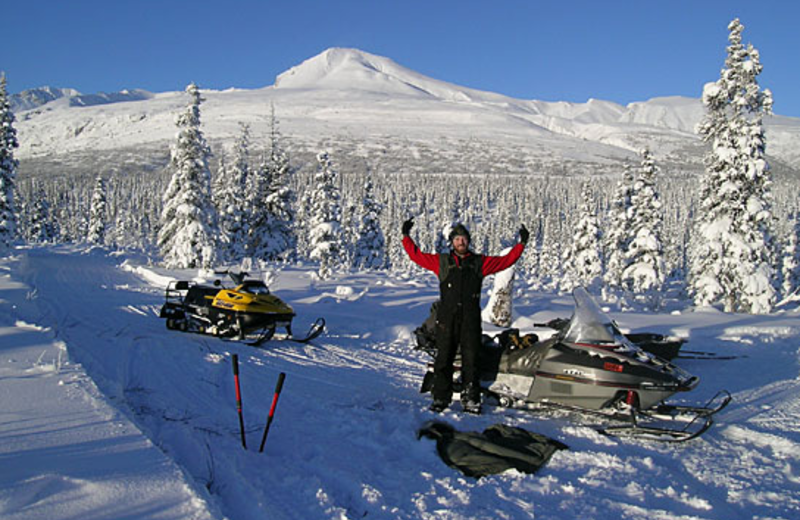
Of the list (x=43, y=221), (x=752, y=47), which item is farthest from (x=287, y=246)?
(x=43, y=221)

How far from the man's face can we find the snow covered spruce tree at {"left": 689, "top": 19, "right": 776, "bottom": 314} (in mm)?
20251

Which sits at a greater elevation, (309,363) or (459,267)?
(459,267)

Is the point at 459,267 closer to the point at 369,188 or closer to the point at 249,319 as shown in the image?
the point at 249,319

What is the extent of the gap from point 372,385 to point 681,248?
94.4 metres

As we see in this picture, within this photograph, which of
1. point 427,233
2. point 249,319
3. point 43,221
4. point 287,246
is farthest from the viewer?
point 427,233

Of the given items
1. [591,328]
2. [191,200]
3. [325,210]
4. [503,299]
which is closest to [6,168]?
[191,200]

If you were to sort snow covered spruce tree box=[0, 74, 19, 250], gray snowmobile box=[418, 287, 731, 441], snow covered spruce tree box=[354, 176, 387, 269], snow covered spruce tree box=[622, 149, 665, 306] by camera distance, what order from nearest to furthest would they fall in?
gray snowmobile box=[418, 287, 731, 441] → snow covered spruce tree box=[622, 149, 665, 306] → snow covered spruce tree box=[0, 74, 19, 250] → snow covered spruce tree box=[354, 176, 387, 269]

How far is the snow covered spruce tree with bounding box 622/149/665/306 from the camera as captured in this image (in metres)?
32.8

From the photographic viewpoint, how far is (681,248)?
290 feet

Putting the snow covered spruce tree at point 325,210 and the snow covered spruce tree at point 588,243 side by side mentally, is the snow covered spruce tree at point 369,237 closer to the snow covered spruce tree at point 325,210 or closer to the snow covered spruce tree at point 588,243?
the snow covered spruce tree at point 325,210

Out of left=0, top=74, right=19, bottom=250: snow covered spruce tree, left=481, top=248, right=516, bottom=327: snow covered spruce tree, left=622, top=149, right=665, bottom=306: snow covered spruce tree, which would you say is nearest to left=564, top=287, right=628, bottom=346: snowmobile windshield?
left=481, top=248, right=516, bottom=327: snow covered spruce tree

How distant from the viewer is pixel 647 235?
3328 cm

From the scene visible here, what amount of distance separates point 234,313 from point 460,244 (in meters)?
5.95

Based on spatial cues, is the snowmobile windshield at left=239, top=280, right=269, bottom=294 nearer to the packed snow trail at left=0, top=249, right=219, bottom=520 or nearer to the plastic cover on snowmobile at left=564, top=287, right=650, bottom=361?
the packed snow trail at left=0, top=249, right=219, bottom=520
